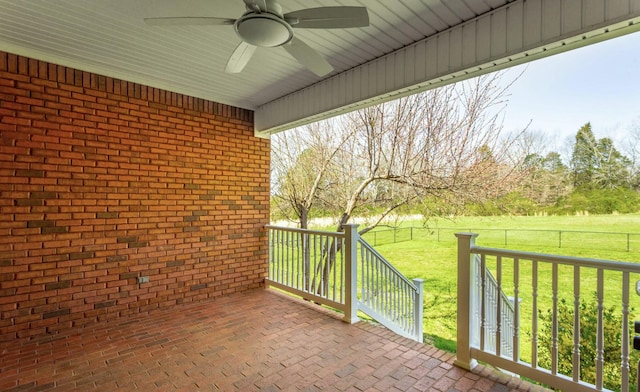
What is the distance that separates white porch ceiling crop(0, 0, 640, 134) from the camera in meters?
2.13

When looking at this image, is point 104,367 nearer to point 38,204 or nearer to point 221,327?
point 221,327

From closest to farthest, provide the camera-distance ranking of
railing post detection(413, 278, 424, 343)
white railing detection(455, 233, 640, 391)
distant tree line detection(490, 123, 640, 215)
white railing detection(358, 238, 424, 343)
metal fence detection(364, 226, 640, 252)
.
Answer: white railing detection(455, 233, 640, 391), white railing detection(358, 238, 424, 343), distant tree line detection(490, 123, 640, 215), railing post detection(413, 278, 424, 343), metal fence detection(364, 226, 640, 252)

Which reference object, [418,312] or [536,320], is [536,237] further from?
[536,320]

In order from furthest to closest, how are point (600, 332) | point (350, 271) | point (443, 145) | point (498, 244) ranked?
point (498, 244) → point (443, 145) → point (350, 271) → point (600, 332)

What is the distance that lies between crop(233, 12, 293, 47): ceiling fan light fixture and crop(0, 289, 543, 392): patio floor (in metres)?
2.36

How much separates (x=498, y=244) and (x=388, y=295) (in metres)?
3.27

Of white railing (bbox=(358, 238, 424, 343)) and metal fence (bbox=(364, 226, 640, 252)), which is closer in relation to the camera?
white railing (bbox=(358, 238, 424, 343))

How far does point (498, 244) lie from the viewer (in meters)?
6.53

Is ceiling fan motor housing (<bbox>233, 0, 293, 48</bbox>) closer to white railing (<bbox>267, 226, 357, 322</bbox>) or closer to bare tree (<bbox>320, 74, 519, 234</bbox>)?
white railing (<bbox>267, 226, 357, 322</bbox>)

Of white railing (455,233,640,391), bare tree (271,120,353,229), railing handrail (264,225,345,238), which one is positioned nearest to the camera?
white railing (455,233,640,391)

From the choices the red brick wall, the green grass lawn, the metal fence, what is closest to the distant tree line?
the green grass lawn

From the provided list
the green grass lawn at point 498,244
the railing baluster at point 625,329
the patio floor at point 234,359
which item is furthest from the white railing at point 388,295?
the railing baluster at point 625,329

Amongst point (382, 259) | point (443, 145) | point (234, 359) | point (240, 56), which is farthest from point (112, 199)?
point (443, 145)

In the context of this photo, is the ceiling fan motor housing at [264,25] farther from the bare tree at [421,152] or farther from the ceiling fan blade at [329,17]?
the bare tree at [421,152]
